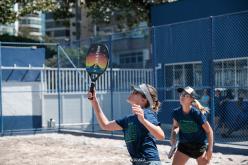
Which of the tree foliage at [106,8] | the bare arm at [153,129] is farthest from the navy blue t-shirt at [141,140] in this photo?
the tree foliage at [106,8]

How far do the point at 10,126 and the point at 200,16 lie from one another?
842 cm

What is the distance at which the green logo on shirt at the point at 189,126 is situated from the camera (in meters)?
6.93

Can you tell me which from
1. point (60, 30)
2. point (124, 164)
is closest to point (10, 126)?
point (124, 164)

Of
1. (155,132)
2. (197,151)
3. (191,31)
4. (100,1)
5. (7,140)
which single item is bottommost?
(7,140)

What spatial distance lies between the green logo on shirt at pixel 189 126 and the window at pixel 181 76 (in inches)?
421

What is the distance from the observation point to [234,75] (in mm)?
16406

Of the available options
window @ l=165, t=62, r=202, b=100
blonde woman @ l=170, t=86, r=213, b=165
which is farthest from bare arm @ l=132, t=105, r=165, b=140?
window @ l=165, t=62, r=202, b=100

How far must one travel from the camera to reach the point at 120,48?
218ft

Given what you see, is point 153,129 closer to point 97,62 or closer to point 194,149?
point 97,62

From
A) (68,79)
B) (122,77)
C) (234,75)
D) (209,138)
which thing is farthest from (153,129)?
(122,77)

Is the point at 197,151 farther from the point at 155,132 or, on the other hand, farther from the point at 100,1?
the point at 100,1

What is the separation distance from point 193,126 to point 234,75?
9.84 metres

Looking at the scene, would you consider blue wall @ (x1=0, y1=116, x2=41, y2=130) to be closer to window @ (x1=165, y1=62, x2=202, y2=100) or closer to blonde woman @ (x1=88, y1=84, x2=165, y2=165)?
window @ (x1=165, y1=62, x2=202, y2=100)

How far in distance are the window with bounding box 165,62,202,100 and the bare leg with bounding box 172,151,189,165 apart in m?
10.7
